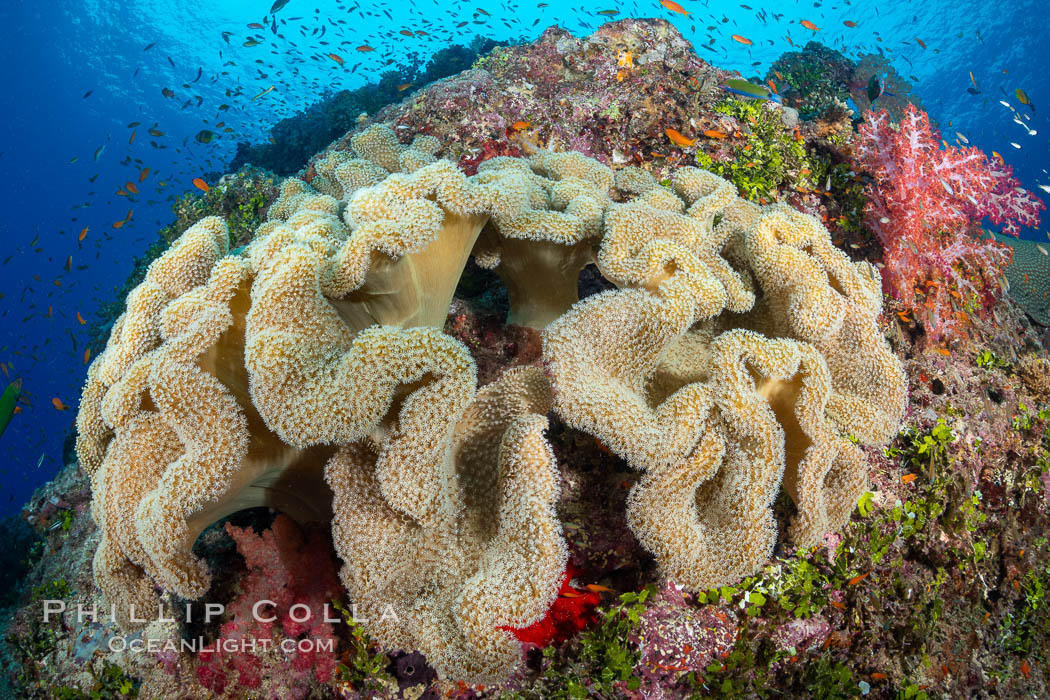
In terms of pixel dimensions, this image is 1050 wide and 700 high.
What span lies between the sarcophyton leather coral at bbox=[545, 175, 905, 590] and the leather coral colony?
1 cm

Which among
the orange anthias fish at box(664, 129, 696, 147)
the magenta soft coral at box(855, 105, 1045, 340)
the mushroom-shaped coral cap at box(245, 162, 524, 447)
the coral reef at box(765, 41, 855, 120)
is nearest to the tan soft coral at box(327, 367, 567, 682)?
the mushroom-shaped coral cap at box(245, 162, 524, 447)

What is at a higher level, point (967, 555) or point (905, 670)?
point (967, 555)

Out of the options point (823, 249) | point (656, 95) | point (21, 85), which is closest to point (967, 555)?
point (823, 249)

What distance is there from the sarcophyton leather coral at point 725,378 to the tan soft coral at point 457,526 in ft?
0.91

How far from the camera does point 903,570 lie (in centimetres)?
275

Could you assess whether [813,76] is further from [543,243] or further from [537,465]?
[537,465]

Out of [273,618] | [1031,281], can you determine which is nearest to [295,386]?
[273,618]

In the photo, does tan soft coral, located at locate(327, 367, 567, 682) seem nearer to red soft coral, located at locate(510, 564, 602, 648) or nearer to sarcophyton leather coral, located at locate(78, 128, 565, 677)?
Answer: sarcophyton leather coral, located at locate(78, 128, 565, 677)

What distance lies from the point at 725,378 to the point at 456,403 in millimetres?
1098

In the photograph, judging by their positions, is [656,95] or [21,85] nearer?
[656,95]

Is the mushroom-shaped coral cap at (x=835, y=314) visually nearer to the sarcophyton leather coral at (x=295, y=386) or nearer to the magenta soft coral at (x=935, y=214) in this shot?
the sarcophyton leather coral at (x=295, y=386)

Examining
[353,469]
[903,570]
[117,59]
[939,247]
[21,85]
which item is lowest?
[21,85]

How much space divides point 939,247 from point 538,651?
4475 millimetres

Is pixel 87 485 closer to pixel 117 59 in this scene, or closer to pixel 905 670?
pixel 905 670
